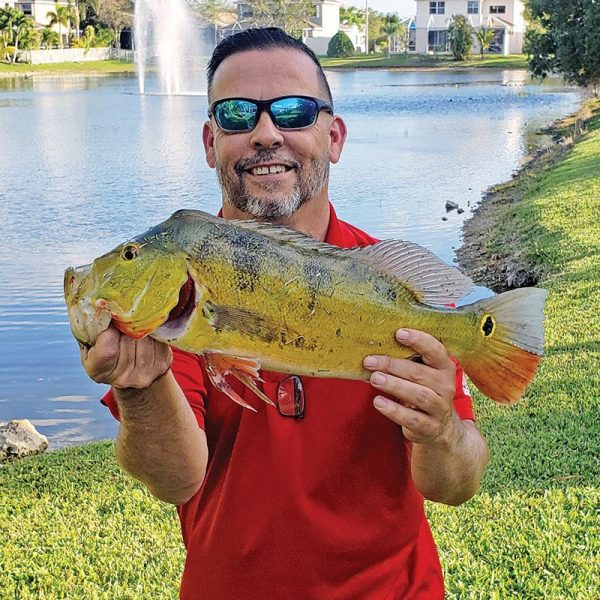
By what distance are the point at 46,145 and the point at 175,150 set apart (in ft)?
13.4

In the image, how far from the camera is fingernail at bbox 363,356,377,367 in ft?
6.00

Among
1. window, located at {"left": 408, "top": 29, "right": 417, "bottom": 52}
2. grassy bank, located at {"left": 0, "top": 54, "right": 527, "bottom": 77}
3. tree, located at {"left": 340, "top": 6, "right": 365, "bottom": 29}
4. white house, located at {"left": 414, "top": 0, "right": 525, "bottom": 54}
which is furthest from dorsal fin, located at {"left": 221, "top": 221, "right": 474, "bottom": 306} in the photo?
tree, located at {"left": 340, "top": 6, "right": 365, "bottom": 29}

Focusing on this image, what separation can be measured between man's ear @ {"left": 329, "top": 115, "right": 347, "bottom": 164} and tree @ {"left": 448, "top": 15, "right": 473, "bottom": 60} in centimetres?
7802

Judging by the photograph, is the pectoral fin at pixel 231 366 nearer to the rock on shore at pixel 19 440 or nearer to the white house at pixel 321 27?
the rock on shore at pixel 19 440

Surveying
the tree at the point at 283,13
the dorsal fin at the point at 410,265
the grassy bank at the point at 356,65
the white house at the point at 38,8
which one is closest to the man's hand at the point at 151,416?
the dorsal fin at the point at 410,265

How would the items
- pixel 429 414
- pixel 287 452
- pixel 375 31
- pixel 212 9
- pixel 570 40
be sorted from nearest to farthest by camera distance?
1. pixel 429 414
2. pixel 287 452
3. pixel 570 40
4. pixel 212 9
5. pixel 375 31

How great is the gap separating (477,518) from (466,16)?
96723mm

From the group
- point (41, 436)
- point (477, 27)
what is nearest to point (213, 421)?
point (41, 436)

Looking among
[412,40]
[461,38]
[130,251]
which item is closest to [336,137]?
[130,251]

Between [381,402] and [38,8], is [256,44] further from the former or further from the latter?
[38,8]

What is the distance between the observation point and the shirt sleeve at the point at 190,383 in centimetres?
218

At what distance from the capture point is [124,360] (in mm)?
1767

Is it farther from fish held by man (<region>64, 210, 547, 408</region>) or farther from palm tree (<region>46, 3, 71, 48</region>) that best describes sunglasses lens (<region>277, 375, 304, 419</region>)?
palm tree (<region>46, 3, 71, 48</region>)

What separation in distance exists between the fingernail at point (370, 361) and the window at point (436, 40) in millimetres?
95445
